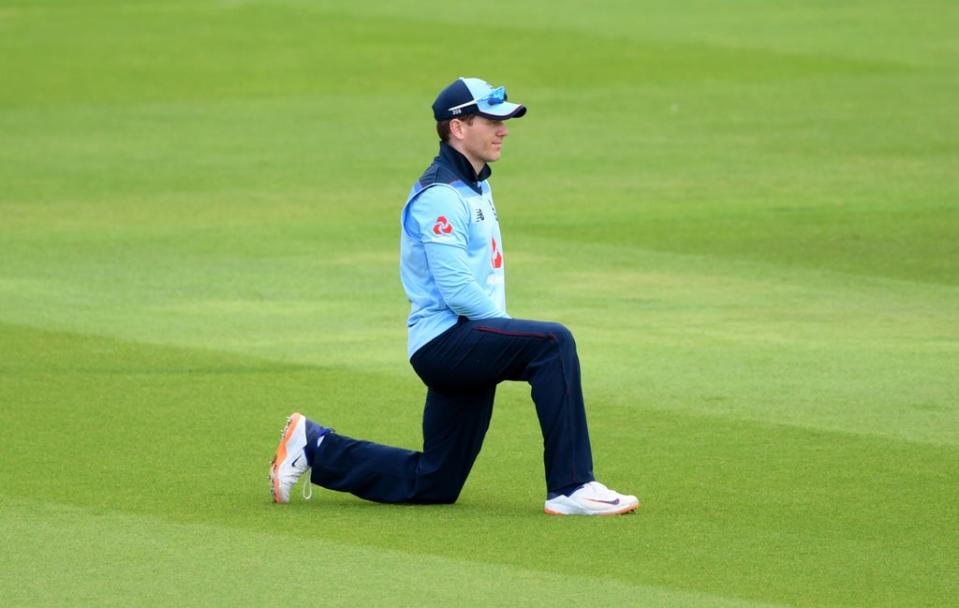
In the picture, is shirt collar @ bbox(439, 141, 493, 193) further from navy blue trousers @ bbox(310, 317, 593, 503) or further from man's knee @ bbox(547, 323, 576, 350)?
man's knee @ bbox(547, 323, 576, 350)

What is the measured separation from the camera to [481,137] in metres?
8.53

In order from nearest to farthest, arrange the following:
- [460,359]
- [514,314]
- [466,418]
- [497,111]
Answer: [460,359], [497,111], [466,418], [514,314]

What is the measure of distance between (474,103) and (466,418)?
1.28 m

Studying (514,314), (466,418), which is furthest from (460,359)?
(514,314)

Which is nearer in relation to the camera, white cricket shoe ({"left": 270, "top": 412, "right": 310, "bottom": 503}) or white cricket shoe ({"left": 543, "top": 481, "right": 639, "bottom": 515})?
white cricket shoe ({"left": 543, "top": 481, "right": 639, "bottom": 515})

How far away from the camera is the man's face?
28.0ft

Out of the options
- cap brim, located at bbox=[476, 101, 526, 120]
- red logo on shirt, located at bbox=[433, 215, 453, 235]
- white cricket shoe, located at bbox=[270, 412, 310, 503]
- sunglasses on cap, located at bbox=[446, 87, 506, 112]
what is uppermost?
sunglasses on cap, located at bbox=[446, 87, 506, 112]

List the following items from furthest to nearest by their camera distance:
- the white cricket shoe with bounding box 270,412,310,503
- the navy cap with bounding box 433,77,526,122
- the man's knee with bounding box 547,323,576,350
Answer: the white cricket shoe with bounding box 270,412,310,503 → the navy cap with bounding box 433,77,526,122 → the man's knee with bounding box 547,323,576,350

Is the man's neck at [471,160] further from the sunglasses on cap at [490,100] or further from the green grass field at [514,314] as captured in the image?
the green grass field at [514,314]

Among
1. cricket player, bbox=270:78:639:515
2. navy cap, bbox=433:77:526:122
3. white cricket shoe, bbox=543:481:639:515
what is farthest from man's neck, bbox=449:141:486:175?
white cricket shoe, bbox=543:481:639:515

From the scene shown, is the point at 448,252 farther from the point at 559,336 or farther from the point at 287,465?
the point at 287,465

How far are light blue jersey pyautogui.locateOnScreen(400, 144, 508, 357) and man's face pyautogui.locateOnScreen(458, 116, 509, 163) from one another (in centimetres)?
6

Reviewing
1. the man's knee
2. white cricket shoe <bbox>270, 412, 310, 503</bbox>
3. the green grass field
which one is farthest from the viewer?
white cricket shoe <bbox>270, 412, 310, 503</bbox>

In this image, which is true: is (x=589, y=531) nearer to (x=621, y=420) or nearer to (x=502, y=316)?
(x=502, y=316)
